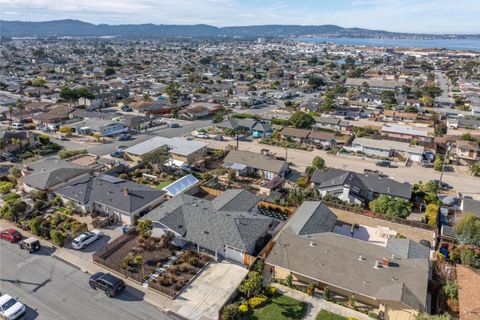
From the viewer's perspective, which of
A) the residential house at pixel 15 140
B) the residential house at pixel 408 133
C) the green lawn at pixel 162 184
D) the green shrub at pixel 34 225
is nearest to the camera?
the green shrub at pixel 34 225

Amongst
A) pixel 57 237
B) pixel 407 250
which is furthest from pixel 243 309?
pixel 57 237

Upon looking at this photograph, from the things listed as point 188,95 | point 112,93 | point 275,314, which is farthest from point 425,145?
point 112,93

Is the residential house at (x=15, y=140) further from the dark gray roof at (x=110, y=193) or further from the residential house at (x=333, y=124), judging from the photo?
the residential house at (x=333, y=124)

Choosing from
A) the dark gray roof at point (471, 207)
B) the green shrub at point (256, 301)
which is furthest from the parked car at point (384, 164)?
the green shrub at point (256, 301)

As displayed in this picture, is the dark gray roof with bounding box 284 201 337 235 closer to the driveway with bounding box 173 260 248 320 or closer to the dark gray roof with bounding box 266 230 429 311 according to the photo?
the dark gray roof with bounding box 266 230 429 311

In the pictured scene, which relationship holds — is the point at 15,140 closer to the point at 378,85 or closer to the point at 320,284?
the point at 320,284

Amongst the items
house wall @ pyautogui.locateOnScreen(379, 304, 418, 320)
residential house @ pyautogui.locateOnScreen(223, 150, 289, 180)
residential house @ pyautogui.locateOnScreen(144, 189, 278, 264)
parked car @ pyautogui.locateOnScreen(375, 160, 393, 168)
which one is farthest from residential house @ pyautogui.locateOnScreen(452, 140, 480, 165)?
house wall @ pyautogui.locateOnScreen(379, 304, 418, 320)

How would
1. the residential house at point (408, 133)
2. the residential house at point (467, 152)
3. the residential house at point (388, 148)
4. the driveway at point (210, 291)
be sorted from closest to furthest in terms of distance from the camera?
the driveway at point (210, 291) < the residential house at point (467, 152) < the residential house at point (388, 148) < the residential house at point (408, 133)
